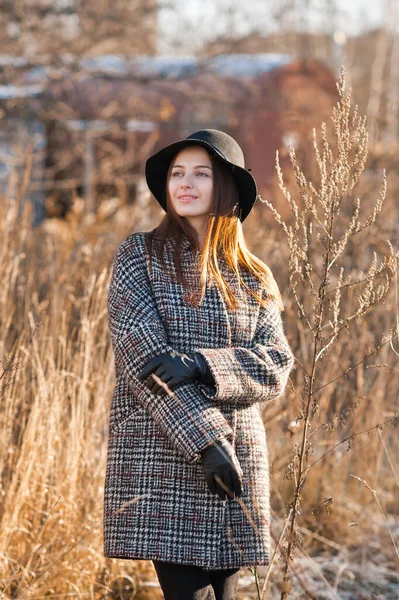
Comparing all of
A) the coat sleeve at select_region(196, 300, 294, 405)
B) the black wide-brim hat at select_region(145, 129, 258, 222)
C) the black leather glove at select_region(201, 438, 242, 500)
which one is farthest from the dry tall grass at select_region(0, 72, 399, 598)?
the black wide-brim hat at select_region(145, 129, 258, 222)

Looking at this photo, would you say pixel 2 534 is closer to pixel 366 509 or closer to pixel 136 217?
pixel 366 509

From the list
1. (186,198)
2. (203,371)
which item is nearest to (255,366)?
(203,371)

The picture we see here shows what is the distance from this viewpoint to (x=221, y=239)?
282 centimetres

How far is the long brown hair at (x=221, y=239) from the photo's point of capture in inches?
109

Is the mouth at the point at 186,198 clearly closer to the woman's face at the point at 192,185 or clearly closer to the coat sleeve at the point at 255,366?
the woman's face at the point at 192,185

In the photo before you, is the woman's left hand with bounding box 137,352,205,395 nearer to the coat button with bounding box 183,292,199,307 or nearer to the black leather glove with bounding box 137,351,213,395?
the black leather glove with bounding box 137,351,213,395

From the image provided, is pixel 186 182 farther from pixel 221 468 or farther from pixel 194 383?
pixel 221 468

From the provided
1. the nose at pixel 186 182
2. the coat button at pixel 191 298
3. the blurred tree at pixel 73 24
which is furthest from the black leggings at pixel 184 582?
the blurred tree at pixel 73 24

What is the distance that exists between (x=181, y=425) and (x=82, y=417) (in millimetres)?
1079

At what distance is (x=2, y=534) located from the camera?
3191 millimetres

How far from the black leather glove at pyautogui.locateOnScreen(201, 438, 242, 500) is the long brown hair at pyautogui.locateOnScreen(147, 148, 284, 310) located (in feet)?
1.67

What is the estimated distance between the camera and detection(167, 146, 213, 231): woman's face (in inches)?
109

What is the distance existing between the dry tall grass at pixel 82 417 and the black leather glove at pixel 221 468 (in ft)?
0.82

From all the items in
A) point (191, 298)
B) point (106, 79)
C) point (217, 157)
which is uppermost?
point (106, 79)
